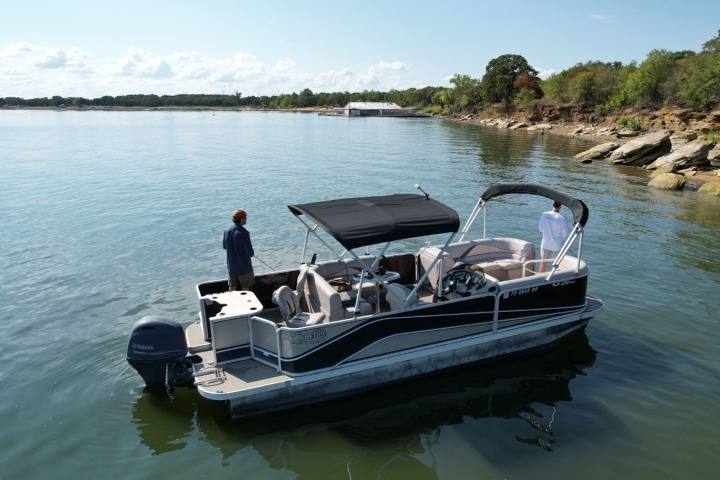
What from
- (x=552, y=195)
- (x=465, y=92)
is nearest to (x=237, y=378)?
(x=552, y=195)

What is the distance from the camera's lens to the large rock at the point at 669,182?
26.9 metres

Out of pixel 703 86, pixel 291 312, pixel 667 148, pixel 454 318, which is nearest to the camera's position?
pixel 291 312

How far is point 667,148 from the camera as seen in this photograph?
119 ft

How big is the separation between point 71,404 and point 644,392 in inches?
384

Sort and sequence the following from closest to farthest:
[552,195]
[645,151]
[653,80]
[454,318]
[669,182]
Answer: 1. [454,318]
2. [552,195]
3. [669,182]
4. [645,151]
5. [653,80]

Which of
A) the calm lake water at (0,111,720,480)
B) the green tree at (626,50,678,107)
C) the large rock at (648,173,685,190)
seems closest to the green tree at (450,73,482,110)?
the green tree at (626,50,678,107)

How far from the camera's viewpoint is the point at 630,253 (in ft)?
52.5

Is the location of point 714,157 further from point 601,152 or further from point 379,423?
point 379,423

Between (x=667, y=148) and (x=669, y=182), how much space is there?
11372 millimetres

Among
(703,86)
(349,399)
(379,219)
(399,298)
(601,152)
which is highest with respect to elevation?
(703,86)

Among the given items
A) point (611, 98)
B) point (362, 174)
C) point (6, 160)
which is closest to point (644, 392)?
Result: point (362, 174)

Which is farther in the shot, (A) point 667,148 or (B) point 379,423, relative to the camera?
(A) point 667,148

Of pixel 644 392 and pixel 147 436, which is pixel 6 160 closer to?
pixel 147 436

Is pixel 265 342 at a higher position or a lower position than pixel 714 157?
lower
